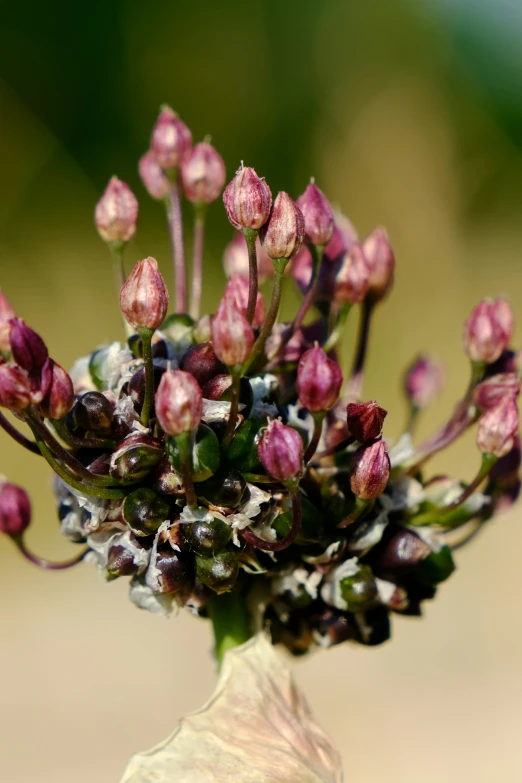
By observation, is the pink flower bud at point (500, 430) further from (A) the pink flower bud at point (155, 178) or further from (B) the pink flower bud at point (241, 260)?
(A) the pink flower bud at point (155, 178)

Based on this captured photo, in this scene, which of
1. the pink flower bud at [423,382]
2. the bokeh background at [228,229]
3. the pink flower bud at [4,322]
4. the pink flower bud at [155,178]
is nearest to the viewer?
the pink flower bud at [4,322]

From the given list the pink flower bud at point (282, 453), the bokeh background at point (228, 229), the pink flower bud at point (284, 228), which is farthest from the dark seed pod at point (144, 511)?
the bokeh background at point (228, 229)

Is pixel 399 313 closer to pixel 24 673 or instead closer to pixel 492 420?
pixel 24 673

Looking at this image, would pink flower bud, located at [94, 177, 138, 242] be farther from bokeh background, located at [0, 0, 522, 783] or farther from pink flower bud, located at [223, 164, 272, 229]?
bokeh background, located at [0, 0, 522, 783]

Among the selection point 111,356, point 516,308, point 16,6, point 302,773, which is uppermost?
point 516,308

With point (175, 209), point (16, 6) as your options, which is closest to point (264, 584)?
point (175, 209)

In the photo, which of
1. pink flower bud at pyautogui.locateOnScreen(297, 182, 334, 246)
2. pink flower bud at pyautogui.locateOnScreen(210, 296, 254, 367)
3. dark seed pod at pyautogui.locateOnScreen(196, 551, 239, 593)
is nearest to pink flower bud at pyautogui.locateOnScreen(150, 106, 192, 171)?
pink flower bud at pyautogui.locateOnScreen(297, 182, 334, 246)

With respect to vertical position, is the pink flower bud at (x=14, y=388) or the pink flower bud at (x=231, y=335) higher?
the pink flower bud at (x=231, y=335)
